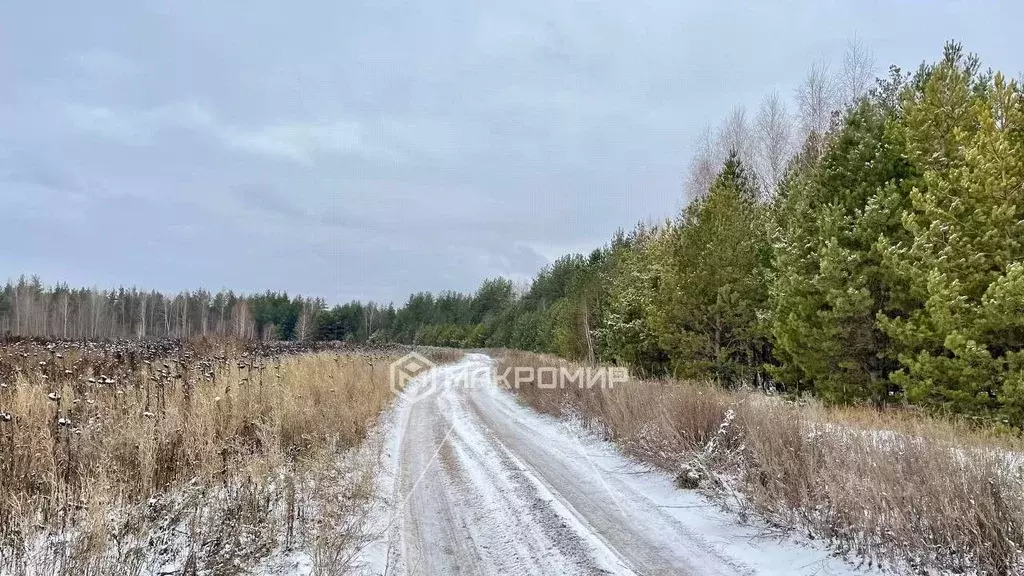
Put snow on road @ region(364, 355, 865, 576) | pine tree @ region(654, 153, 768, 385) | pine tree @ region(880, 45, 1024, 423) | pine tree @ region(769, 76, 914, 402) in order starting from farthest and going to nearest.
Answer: pine tree @ region(654, 153, 768, 385)
pine tree @ region(769, 76, 914, 402)
pine tree @ region(880, 45, 1024, 423)
snow on road @ region(364, 355, 865, 576)

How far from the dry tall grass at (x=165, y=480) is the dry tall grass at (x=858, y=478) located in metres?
4.16

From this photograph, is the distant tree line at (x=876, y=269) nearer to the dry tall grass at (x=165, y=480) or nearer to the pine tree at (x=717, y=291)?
the pine tree at (x=717, y=291)

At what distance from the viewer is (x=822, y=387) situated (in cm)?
1258

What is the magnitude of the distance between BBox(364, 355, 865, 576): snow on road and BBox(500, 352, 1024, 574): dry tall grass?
11.6 inches

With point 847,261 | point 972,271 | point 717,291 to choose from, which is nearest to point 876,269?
point 847,261

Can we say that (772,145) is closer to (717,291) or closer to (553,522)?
(717,291)

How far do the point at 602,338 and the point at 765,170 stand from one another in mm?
15229

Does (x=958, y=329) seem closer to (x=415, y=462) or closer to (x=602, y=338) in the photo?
(x=415, y=462)

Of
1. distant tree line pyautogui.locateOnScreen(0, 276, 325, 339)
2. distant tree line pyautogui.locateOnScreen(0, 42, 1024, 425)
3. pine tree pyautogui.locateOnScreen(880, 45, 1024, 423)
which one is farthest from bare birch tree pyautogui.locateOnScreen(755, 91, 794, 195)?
distant tree line pyautogui.locateOnScreen(0, 276, 325, 339)

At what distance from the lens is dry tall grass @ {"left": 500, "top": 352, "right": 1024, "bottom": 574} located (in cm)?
372

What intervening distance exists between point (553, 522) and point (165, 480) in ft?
13.1

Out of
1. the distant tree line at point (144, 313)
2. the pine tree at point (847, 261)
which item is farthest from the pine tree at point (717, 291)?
the distant tree line at point (144, 313)

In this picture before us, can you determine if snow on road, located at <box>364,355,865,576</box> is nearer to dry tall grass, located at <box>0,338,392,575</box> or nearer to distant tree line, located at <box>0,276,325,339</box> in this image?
dry tall grass, located at <box>0,338,392,575</box>

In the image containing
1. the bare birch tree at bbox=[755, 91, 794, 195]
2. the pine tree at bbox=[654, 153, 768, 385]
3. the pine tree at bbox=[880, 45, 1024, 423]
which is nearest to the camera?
the pine tree at bbox=[880, 45, 1024, 423]
